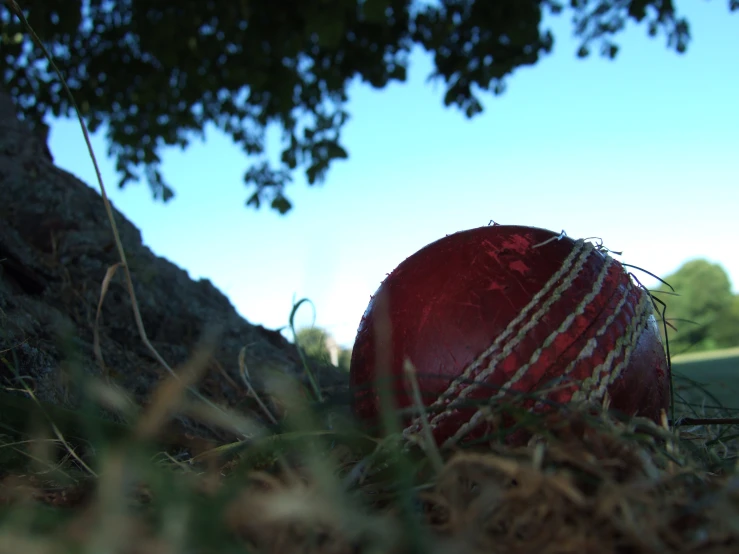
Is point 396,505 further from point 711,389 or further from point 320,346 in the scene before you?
point 711,389

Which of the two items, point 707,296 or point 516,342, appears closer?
point 516,342

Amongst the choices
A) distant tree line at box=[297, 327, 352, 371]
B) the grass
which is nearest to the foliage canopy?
distant tree line at box=[297, 327, 352, 371]

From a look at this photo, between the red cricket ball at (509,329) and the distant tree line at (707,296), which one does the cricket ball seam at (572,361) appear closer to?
the red cricket ball at (509,329)

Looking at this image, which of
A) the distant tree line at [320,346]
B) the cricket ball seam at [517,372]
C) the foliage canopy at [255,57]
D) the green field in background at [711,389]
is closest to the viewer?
the cricket ball seam at [517,372]

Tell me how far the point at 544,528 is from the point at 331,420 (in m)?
1.32

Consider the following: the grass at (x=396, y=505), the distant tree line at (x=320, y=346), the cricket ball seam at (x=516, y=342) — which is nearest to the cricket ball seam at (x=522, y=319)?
the cricket ball seam at (x=516, y=342)

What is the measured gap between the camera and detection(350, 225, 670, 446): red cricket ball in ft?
4.53

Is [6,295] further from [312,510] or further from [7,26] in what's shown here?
[7,26]

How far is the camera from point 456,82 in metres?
6.43

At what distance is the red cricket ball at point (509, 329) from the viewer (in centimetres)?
138

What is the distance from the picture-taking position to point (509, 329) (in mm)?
1416

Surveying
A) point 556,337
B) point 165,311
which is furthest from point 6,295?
point 556,337

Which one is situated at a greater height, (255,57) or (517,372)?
(255,57)

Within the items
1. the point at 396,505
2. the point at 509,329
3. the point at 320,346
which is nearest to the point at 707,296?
the point at 320,346
